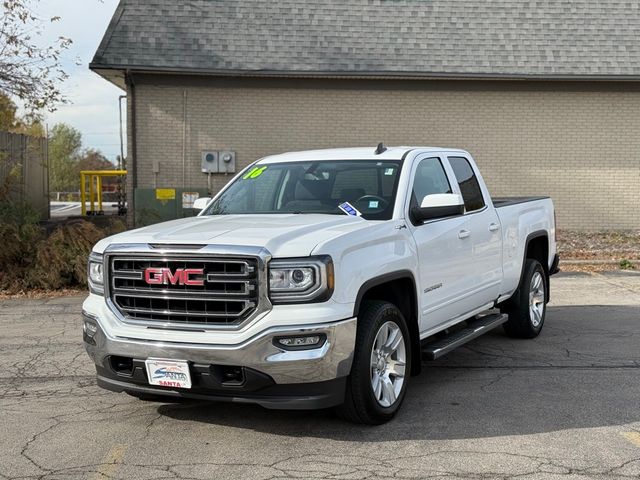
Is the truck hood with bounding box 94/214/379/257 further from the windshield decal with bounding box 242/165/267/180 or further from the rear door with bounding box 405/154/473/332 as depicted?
the windshield decal with bounding box 242/165/267/180

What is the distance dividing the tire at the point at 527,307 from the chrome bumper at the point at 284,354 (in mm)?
3524

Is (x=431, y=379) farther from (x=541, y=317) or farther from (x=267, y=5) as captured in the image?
(x=267, y=5)

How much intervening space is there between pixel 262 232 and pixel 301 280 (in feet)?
→ 1.64

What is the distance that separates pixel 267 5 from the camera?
53.6 ft

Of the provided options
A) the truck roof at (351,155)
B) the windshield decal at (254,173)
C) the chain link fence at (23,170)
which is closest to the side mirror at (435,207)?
the truck roof at (351,155)

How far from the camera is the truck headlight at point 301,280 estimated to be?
4441 mm

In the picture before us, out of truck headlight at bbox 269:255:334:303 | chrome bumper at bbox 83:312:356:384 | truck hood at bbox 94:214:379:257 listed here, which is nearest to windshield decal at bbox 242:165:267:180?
truck hood at bbox 94:214:379:257

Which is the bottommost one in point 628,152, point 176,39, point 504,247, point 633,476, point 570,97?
point 633,476

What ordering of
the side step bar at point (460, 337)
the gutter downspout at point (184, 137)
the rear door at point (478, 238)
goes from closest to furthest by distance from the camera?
1. the side step bar at point (460, 337)
2. the rear door at point (478, 238)
3. the gutter downspout at point (184, 137)

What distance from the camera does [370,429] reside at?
4.95 m

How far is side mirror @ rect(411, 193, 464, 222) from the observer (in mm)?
5492

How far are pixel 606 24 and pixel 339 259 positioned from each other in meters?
14.4

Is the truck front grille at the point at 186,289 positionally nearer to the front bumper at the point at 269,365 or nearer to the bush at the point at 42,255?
the front bumper at the point at 269,365

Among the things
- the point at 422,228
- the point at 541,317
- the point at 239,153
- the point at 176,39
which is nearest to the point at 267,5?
the point at 176,39
